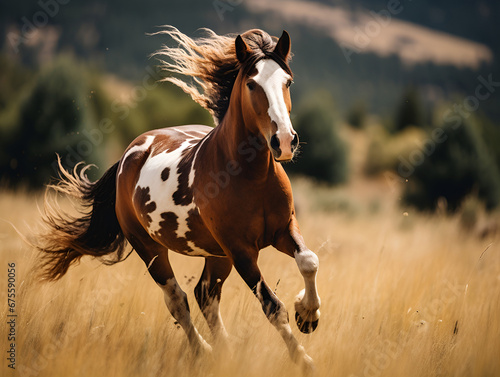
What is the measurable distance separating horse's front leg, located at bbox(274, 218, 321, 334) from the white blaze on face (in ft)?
2.24

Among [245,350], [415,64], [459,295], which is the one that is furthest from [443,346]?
[415,64]

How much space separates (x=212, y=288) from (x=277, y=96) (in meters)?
2.05

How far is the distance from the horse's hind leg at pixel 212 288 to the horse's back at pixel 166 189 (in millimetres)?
516

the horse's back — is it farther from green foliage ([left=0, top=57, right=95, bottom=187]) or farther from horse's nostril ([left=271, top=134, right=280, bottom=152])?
green foliage ([left=0, top=57, right=95, bottom=187])

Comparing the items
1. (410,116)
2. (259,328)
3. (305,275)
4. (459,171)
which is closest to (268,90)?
(305,275)

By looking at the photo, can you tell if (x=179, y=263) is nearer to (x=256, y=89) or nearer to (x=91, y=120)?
(x=256, y=89)

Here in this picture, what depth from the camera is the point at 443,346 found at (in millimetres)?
3799

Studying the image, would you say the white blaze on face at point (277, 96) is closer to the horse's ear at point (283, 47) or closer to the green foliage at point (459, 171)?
the horse's ear at point (283, 47)

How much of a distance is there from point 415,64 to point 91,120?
192 m

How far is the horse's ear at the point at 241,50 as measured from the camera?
130 inches

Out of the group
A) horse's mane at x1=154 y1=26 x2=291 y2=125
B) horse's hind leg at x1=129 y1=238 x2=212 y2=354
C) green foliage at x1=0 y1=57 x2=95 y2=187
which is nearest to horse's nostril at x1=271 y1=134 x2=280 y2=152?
horse's mane at x1=154 y1=26 x2=291 y2=125

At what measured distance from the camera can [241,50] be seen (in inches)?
132

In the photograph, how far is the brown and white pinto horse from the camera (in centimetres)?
314

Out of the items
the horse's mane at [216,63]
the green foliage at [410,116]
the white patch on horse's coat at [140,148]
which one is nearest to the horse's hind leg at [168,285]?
the white patch on horse's coat at [140,148]
